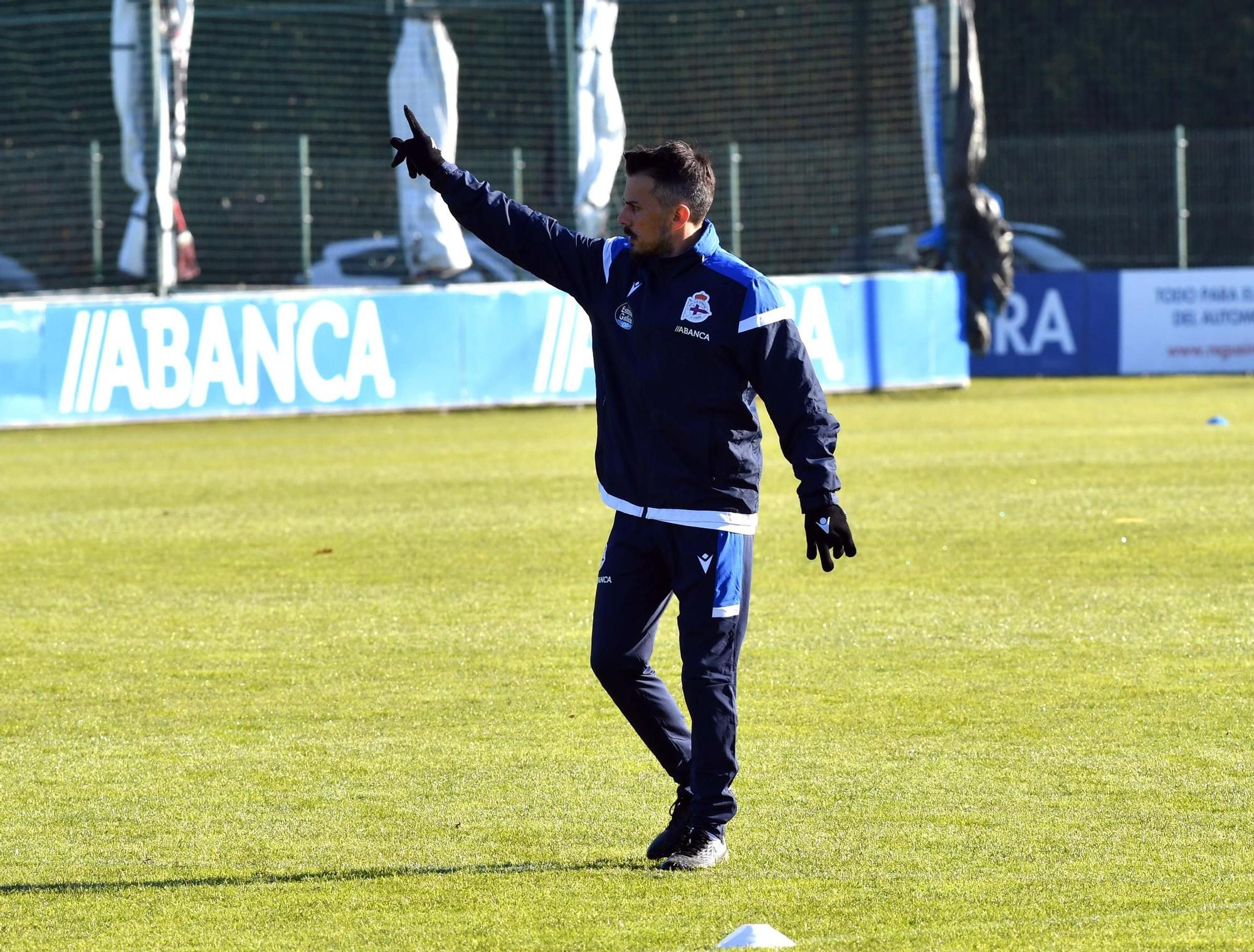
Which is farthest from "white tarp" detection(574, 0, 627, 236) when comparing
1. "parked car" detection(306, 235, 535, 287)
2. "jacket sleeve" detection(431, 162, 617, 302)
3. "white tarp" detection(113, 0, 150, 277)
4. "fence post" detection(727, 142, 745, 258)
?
"jacket sleeve" detection(431, 162, 617, 302)

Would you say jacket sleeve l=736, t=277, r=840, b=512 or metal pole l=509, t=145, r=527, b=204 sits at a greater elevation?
metal pole l=509, t=145, r=527, b=204

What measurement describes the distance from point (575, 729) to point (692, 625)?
6.48 ft

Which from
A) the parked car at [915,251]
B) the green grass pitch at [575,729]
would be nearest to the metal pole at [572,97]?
the parked car at [915,251]

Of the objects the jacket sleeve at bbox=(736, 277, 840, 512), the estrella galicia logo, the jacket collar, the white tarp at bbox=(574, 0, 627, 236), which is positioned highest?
the white tarp at bbox=(574, 0, 627, 236)

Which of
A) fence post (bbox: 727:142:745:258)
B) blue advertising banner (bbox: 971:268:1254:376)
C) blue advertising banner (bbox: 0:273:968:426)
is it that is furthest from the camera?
blue advertising banner (bbox: 971:268:1254:376)

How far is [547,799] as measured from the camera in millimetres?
6508

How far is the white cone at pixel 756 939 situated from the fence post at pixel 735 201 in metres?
23.5

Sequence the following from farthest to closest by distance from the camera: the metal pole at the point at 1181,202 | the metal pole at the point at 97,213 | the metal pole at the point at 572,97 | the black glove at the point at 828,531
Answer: the metal pole at the point at 1181,202, the metal pole at the point at 97,213, the metal pole at the point at 572,97, the black glove at the point at 828,531

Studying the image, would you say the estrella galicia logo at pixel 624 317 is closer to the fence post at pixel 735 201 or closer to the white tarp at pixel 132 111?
the white tarp at pixel 132 111

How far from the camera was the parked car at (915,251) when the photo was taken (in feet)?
89.9

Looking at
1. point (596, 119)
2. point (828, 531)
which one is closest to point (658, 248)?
point (828, 531)

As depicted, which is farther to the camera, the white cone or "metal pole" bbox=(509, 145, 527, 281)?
"metal pole" bbox=(509, 145, 527, 281)

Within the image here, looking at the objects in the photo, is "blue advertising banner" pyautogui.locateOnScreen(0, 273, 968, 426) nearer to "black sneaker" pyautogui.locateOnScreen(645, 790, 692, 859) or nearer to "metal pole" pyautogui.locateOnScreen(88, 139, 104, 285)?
"metal pole" pyautogui.locateOnScreen(88, 139, 104, 285)

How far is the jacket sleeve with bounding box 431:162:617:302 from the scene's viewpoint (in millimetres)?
5902
